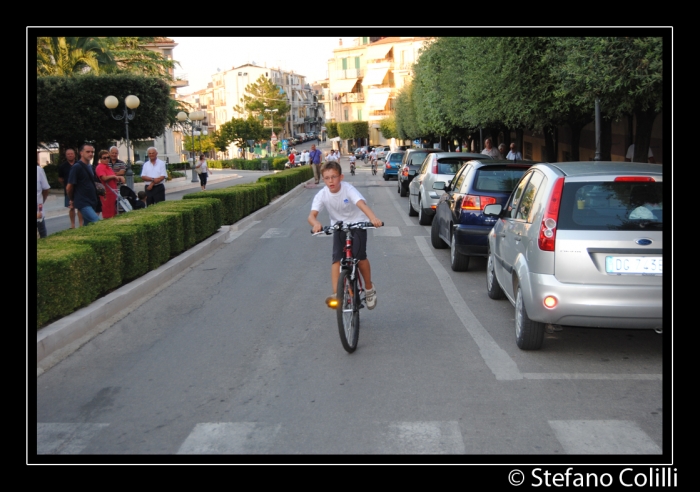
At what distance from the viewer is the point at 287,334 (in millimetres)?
7848

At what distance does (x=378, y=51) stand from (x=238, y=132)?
2101cm

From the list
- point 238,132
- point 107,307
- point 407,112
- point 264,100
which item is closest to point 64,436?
point 107,307

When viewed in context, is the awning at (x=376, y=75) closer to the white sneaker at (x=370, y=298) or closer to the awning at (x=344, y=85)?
the awning at (x=344, y=85)

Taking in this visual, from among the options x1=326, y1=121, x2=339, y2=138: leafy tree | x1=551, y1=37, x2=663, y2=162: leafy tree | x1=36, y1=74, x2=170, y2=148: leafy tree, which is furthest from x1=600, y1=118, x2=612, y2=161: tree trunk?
x1=326, y1=121, x2=339, y2=138: leafy tree

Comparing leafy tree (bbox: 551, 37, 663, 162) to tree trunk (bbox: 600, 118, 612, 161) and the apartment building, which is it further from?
the apartment building

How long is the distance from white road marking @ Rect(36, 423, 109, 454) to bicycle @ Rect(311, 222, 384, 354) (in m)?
2.28

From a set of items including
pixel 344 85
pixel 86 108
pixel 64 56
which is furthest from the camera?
pixel 344 85

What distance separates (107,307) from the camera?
8836mm

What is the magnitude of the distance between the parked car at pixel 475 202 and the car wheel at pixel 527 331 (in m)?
3.94

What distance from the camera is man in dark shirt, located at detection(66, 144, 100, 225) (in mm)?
13383

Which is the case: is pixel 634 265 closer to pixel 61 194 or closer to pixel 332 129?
pixel 61 194

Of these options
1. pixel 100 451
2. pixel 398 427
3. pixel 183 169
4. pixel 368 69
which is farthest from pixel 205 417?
pixel 368 69

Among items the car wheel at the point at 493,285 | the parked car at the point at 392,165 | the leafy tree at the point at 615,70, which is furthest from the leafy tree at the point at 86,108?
the car wheel at the point at 493,285
